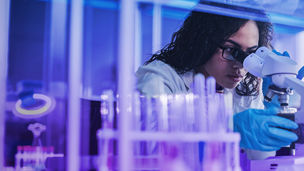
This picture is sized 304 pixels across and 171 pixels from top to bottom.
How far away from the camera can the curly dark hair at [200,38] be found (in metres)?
1.63

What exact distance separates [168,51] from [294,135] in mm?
943

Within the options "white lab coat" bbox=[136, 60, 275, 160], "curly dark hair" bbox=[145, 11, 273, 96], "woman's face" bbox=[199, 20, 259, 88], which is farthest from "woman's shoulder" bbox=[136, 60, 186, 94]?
"woman's face" bbox=[199, 20, 259, 88]

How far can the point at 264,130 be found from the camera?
1114mm

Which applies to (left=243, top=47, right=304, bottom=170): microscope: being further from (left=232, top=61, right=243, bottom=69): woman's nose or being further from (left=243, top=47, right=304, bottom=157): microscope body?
(left=232, top=61, right=243, bottom=69): woman's nose

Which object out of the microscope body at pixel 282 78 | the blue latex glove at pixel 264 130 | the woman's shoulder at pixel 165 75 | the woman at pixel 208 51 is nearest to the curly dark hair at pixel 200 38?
the woman at pixel 208 51

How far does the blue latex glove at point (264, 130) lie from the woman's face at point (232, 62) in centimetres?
50

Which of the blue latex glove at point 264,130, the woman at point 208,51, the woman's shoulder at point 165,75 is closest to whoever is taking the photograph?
the blue latex glove at point 264,130

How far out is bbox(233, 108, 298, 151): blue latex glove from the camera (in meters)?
1.11

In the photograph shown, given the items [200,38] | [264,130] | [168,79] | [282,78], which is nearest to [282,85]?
[282,78]

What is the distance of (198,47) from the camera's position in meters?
1.74

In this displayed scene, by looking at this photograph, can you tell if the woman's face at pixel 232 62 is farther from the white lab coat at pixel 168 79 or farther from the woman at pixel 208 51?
the white lab coat at pixel 168 79

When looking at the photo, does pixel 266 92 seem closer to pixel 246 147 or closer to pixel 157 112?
pixel 246 147

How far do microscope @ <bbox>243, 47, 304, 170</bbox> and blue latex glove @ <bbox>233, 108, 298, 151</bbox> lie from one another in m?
0.06

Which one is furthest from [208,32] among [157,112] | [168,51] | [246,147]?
[157,112]
